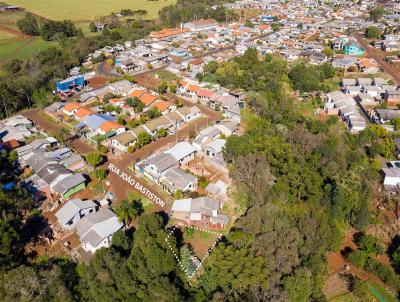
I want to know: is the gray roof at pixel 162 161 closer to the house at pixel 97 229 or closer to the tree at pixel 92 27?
the house at pixel 97 229

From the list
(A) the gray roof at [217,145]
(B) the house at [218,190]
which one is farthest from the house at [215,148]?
(B) the house at [218,190]

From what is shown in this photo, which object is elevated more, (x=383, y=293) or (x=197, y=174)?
(x=197, y=174)

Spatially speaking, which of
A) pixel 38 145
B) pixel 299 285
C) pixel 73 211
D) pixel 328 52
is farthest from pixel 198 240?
pixel 328 52

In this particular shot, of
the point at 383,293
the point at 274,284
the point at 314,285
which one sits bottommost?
the point at 383,293

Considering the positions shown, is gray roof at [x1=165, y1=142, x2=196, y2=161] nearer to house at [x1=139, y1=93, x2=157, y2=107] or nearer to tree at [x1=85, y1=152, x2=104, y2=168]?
tree at [x1=85, y1=152, x2=104, y2=168]

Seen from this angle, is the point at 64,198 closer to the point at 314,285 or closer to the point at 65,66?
the point at 314,285

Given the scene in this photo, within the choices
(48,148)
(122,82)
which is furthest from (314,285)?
(122,82)

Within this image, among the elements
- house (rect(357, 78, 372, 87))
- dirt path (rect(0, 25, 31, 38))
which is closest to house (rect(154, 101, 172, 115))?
house (rect(357, 78, 372, 87))

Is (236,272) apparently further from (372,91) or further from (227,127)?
(372,91)
